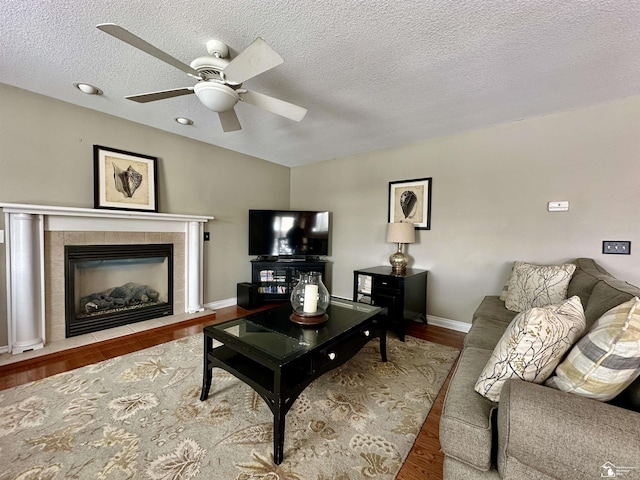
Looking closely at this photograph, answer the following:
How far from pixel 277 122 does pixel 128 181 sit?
1.84 meters

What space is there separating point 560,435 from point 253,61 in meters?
2.01

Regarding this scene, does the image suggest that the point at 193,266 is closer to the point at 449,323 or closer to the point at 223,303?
the point at 223,303

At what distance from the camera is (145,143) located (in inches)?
122

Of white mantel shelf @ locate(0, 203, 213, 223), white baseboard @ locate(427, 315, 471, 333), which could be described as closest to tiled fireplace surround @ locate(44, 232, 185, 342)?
white mantel shelf @ locate(0, 203, 213, 223)

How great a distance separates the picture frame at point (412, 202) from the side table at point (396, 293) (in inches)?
26.7

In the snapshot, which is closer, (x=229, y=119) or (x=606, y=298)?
(x=606, y=298)

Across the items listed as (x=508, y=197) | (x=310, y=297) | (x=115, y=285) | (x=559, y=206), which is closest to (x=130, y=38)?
(x=310, y=297)

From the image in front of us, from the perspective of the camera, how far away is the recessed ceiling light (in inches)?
87.3

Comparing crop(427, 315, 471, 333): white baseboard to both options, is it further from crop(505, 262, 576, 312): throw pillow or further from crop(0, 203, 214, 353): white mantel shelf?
crop(0, 203, 214, 353): white mantel shelf

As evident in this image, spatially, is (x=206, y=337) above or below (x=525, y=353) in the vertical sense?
below

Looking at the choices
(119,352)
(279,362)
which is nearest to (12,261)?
(119,352)

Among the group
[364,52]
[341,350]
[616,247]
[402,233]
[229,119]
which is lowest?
[341,350]

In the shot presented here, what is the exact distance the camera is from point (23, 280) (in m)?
2.31

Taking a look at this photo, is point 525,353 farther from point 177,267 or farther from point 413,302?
point 177,267
